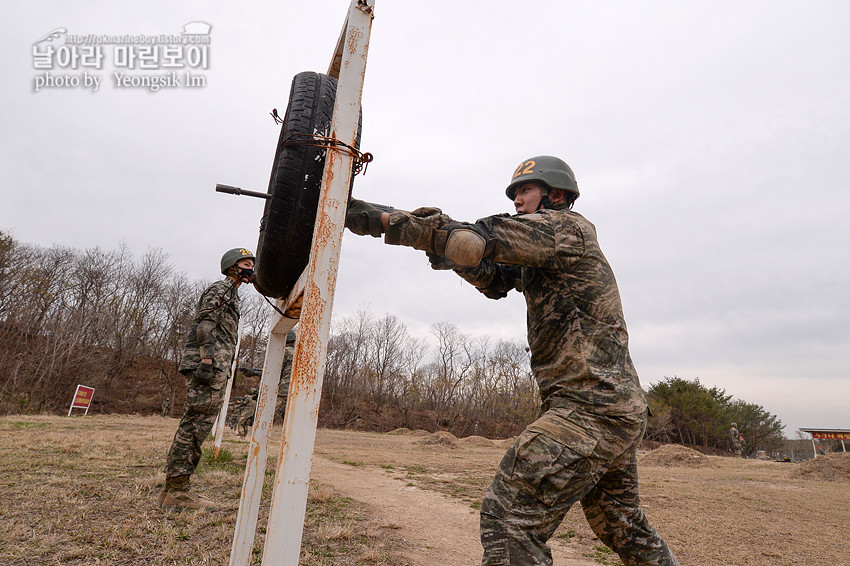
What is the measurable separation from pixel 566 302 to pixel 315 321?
113cm

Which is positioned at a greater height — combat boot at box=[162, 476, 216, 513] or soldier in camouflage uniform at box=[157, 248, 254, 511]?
soldier in camouflage uniform at box=[157, 248, 254, 511]

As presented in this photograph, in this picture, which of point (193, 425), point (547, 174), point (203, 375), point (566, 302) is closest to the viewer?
point (566, 302)

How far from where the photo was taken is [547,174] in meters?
2.49

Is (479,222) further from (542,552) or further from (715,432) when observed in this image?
(715,432)

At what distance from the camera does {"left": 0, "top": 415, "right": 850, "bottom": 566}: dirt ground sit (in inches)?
128

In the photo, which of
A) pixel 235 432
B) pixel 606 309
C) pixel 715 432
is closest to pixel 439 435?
pixel 235 432

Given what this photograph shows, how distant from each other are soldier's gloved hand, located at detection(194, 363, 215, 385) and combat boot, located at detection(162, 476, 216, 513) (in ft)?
3.04

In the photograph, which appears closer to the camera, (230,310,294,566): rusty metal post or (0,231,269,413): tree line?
(230,310,294,566): rusty metal post

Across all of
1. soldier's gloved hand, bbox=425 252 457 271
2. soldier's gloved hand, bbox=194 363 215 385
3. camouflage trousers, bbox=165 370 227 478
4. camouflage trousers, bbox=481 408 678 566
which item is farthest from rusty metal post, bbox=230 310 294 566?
soldier's gloved hand, bbox=194 363 215 385

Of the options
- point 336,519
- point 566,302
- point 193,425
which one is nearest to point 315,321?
point 566,302

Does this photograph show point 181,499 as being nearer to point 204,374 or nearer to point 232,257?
point 204,374

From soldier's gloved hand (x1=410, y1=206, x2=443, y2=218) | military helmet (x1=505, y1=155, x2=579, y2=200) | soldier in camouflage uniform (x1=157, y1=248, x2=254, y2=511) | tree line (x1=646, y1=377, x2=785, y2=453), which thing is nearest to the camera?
soldier's gloved hand (x1=410, y1=206, x2=443, y2=218)

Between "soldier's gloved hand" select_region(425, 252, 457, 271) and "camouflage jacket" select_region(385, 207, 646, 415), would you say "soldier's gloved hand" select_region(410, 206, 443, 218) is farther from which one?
"soldier's gloved hand" select_region(425, 252, 457, 271)

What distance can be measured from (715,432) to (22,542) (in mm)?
49064
